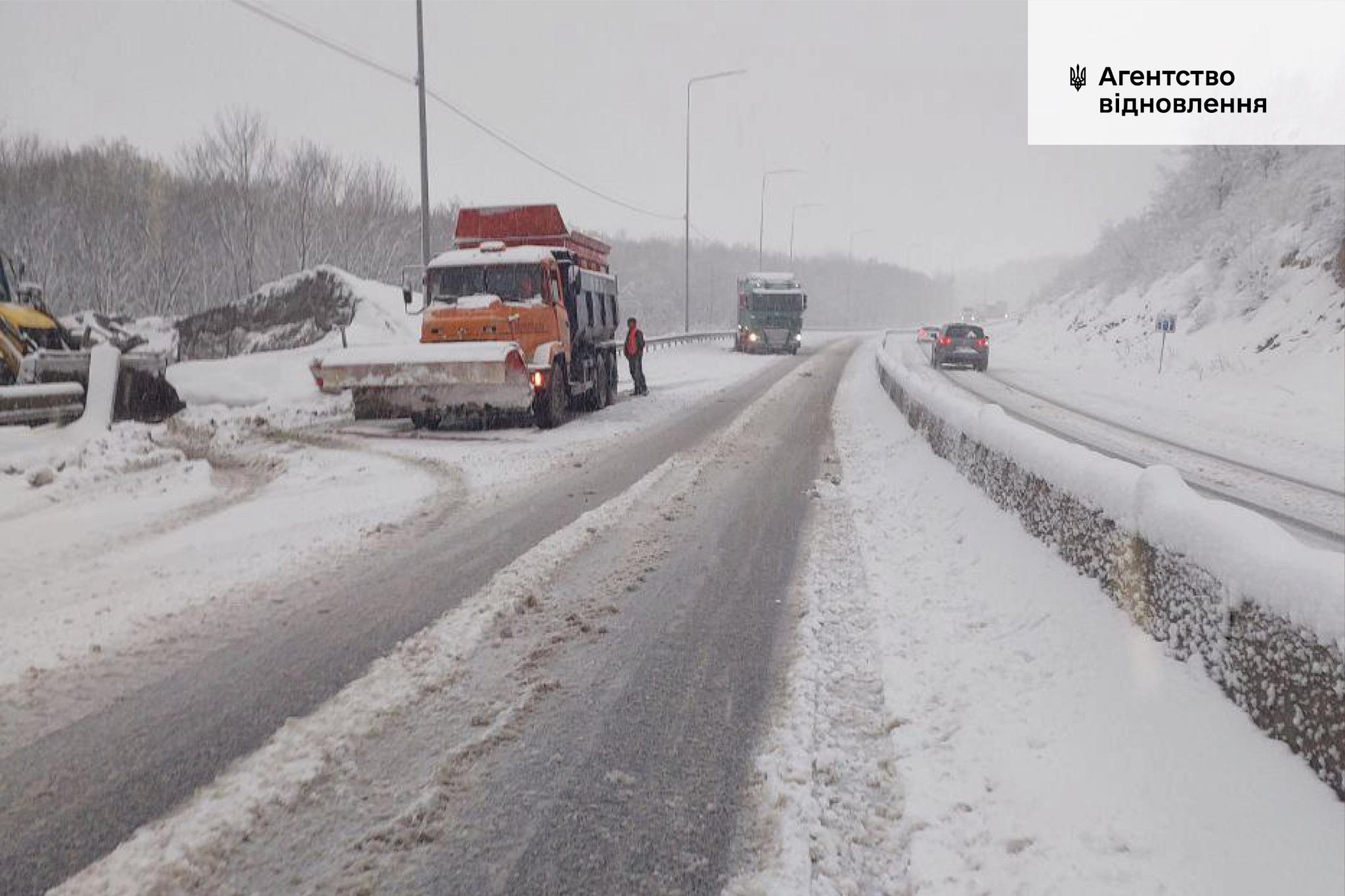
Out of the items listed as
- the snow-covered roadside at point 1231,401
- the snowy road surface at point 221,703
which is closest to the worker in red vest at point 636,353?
the snow-covered roadside at point 1231,401

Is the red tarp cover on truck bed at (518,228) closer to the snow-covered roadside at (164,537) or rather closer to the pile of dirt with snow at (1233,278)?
the snow-covered roadside at (164,537)

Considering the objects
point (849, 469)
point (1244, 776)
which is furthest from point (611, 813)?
point (849, 469)

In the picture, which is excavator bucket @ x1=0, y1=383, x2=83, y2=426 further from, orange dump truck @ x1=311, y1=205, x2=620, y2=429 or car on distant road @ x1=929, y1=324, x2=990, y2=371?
car on distant road @ x1=929, y1=324, x2=990, y2=371

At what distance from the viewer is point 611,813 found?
8.46 feet

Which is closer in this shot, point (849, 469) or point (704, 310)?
point (849, 469)

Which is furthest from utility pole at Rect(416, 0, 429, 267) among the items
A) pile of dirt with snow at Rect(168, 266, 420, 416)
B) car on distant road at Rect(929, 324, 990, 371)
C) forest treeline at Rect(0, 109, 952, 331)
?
forest treeline at Rect(0, 109, 952, 331)

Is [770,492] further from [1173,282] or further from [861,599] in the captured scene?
[1173,282]

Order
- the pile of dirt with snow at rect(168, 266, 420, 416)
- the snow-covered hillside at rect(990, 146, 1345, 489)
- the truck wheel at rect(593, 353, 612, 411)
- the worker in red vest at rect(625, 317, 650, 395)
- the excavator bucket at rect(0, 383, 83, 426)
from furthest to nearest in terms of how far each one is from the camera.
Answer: the pile of dirt with snow at rect(168, 266, 420, 416)
the worker in red vest at rect(625, 317, 650, 395)
the truck wheel at rect(593, 353, 612, 411)
the snow-covered hillside at rect(990, 146, 1345, 489)
the excavator bucket at rect(0, 383, 83, 426)

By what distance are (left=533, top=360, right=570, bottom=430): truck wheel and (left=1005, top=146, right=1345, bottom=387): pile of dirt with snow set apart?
16697mm

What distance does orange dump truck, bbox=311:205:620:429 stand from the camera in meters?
11.1

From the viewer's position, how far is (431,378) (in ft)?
36.1

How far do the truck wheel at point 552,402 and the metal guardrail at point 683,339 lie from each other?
16.1 m

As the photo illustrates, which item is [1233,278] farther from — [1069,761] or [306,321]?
[306,321]

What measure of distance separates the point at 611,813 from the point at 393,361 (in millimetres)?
9681
